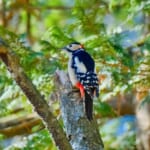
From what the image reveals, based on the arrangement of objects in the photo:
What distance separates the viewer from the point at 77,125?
254 centimetres

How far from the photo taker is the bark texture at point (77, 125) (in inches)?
97.7

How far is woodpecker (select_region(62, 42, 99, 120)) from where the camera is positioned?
8.56 ft

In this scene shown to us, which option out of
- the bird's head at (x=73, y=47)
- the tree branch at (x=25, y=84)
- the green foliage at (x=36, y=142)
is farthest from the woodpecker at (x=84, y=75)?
the green foliage at (x=36, y=142)

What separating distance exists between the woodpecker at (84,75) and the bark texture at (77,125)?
0.12 ft

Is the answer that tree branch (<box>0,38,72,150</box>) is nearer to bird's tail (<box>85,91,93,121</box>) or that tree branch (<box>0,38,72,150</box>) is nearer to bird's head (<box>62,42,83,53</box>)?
bird's tail (<box>85,91,93,121</box>)

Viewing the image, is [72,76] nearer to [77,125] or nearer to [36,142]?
[77,125]

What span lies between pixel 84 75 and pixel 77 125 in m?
0.31

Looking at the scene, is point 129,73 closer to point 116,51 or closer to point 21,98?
point 116,51

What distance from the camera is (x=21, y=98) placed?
3.60 metres

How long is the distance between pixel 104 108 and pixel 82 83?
0.97 m

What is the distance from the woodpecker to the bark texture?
0.12 ft

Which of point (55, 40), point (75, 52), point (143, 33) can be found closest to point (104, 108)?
point (55, 40)

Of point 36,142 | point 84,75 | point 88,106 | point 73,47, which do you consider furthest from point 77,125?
point 36,142

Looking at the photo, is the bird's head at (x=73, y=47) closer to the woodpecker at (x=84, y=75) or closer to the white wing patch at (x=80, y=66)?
the woodpecker at (x=84, y=75)
